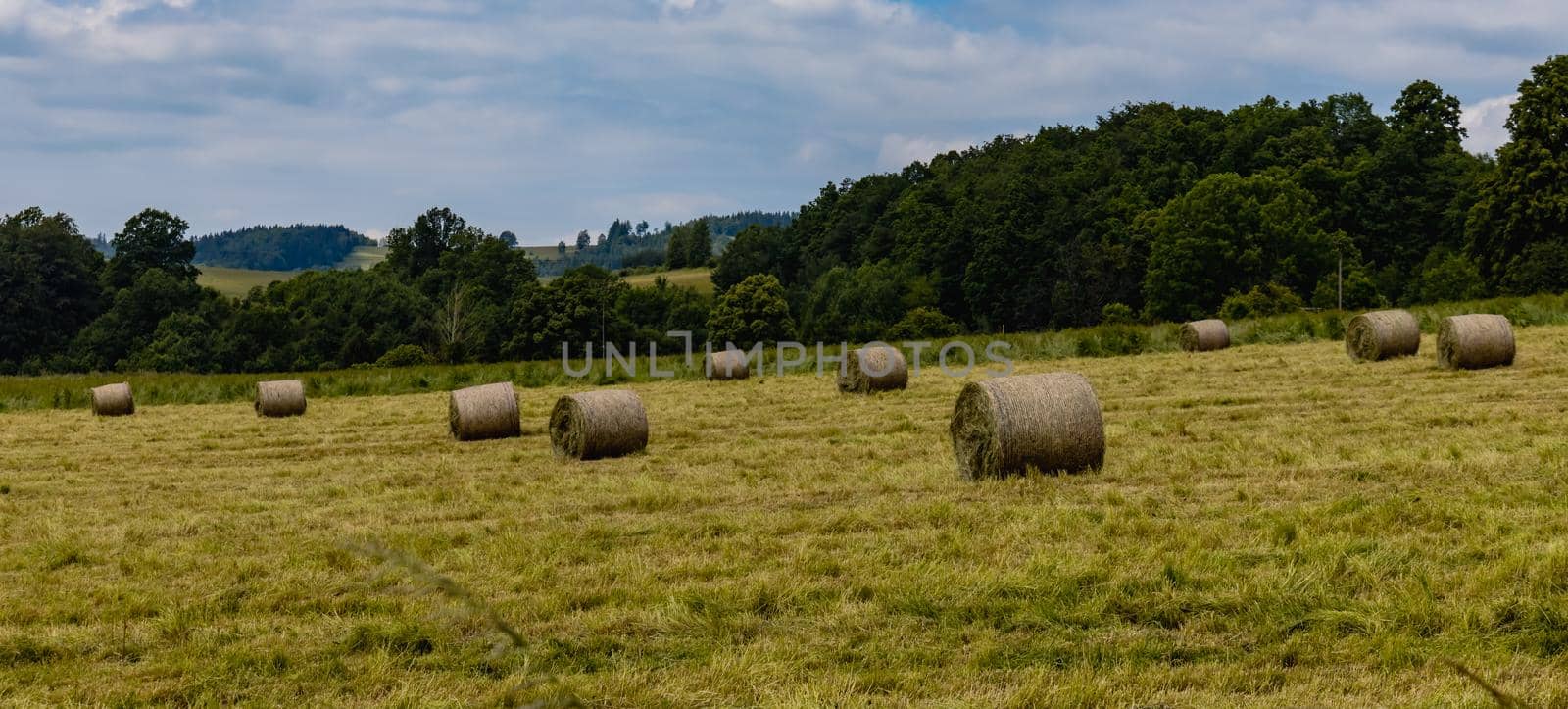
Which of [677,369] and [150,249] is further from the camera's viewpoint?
[150,249]

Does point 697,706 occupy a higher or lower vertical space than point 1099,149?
lower

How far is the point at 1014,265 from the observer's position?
324ft

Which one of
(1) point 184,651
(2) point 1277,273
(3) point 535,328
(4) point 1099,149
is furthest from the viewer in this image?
(4) point 1099,149

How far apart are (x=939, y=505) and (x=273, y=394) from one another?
19939 mm

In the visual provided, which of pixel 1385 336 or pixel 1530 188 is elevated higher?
pixel 1530 188

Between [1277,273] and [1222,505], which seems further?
[1277,273]

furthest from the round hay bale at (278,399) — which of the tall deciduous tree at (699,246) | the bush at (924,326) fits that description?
the tall deciduous tree at (699,246)

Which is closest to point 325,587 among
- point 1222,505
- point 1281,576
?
point 1281,576

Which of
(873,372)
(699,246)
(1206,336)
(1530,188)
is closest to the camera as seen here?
(873,372)

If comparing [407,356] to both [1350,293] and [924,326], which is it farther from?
[1350,293]

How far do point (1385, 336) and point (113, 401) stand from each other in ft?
91.4

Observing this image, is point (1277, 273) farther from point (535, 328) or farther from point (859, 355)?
point (859, 355)

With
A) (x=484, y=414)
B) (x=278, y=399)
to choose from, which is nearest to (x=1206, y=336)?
(x=484, y=414)

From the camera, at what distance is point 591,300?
9656 cm
